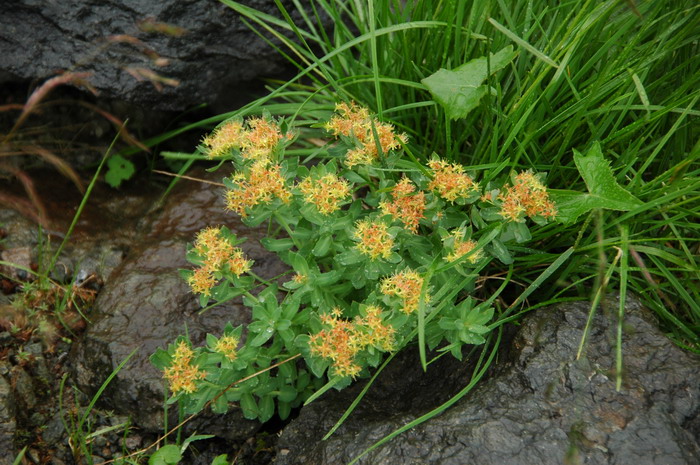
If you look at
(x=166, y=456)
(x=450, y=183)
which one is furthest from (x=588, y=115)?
(x=166, y=456)

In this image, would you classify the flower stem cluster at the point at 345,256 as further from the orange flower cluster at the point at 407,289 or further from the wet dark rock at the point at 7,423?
the wet dark rock at the point at 7,423

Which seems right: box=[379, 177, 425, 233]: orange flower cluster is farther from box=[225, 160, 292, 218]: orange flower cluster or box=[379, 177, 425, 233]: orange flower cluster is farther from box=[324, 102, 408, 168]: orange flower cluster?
box=[225, 160, 292, 218]: orange flower cluster

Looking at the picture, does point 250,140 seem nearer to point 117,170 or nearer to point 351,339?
point 351,339

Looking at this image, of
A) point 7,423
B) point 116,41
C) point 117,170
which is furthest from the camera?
point 117,170

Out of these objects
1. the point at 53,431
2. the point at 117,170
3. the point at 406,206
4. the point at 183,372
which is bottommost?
the point at 53,431

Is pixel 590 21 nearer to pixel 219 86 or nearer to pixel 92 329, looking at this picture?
pixel 219 86

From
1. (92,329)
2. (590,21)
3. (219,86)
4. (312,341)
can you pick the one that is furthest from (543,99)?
(92,329)
